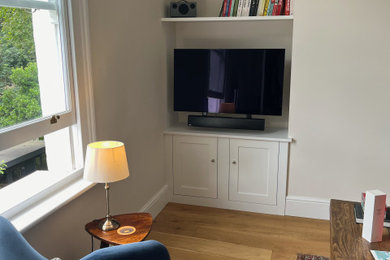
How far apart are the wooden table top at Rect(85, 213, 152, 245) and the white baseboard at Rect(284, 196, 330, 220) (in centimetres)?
162

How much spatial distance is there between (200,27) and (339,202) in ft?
6.85

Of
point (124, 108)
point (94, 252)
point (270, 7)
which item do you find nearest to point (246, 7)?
point (270, 7)

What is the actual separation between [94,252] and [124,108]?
4.85 ft

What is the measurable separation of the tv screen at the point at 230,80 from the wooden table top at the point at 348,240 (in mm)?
1296

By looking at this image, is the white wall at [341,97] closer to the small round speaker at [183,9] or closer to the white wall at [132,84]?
the small round speaker at [183,9]

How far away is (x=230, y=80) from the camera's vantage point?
3369 mm

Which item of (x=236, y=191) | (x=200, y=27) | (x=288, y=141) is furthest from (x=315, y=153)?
(x=200, y=27)

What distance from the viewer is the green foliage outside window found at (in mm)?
1757

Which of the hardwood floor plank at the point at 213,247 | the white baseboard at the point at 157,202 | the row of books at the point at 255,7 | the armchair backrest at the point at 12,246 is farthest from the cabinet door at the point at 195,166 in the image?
the armchair backrest at the point at 12,246

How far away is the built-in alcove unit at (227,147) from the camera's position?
3344mm

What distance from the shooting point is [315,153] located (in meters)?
3.21

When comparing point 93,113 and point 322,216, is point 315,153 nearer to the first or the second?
point 322,216

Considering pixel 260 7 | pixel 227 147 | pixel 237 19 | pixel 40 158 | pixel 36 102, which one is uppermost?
pixel 260 7

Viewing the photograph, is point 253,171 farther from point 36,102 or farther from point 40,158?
point 36,102
